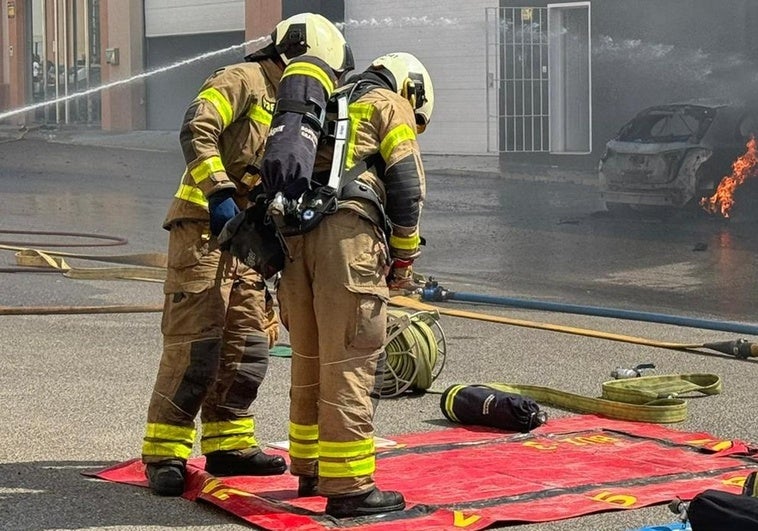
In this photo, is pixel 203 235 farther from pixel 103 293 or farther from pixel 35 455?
pixel 103 293

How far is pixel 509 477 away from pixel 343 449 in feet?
2.95

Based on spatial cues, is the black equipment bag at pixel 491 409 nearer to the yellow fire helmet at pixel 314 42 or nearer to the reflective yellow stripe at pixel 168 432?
the reflective yellow stripe at pixel 168 432

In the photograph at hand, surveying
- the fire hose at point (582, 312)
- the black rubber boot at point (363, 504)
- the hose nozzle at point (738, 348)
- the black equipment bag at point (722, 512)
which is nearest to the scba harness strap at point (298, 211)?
the black rubber boot at point (363, 504)

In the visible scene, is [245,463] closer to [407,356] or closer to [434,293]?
[407,356]

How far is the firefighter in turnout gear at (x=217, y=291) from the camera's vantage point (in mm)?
5336

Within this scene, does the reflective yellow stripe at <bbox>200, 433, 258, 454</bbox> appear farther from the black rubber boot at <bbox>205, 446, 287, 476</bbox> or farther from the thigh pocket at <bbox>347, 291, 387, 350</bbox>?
the thigh pocket at <bbox>347, 291, 387, 350</bbox>

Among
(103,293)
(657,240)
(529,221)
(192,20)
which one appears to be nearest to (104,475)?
(103,293)

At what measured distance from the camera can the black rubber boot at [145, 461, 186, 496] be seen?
207 inches

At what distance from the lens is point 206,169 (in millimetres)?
5262

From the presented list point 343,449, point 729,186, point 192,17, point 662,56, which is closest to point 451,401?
point 343,449

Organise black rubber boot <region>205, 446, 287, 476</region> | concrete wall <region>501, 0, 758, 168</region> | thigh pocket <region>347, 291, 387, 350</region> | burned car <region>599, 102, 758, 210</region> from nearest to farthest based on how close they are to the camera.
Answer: thigh pocket <region>347, 291, 387, 350</region> → black rubber boot <region>205, 446, 287, 476</region> → burned car <region>599, 102, 758, 210</region> → concrete wall <region>501, 0, 758, 168</region>

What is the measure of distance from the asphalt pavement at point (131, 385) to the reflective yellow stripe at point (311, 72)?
1597 millimetres

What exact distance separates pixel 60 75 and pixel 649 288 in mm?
25865

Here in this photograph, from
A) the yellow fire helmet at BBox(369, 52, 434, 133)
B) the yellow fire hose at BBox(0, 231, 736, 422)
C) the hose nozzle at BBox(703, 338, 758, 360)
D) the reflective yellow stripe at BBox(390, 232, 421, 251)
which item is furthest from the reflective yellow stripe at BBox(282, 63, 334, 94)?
the hose nozzle at BBox(703, 338, 758, 360)
